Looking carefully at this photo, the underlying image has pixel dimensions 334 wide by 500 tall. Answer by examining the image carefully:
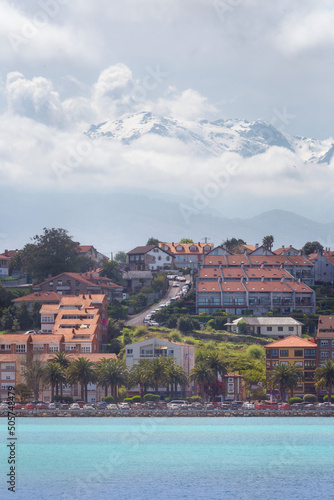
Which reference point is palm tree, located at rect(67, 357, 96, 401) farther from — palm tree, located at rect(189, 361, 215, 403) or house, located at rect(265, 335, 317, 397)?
house, located at rect(265, 335, 317, 397)

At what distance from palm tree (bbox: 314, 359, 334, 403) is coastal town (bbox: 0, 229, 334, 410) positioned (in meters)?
0.14

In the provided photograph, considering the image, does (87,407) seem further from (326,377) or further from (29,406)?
(326,377)

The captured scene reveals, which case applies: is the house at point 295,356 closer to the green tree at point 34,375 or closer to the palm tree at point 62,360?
the palm tree at point 62,360

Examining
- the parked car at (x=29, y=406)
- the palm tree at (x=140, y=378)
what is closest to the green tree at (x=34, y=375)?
the parked car at (x=29, y=406)

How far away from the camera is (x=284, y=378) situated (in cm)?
13362

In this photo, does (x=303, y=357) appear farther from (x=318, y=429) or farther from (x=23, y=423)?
(x=23, y=423)

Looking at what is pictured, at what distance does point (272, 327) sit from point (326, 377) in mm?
30377

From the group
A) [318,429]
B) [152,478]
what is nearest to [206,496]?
[152,478]

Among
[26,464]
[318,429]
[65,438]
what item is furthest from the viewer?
[318,429]

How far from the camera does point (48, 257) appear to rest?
189625 millimetres

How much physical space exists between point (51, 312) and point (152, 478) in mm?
79670

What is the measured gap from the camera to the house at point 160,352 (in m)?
143

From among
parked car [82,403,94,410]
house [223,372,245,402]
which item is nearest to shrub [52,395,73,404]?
parked car [82,403,94,410]

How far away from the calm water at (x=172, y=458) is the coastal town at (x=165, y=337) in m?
5.05
